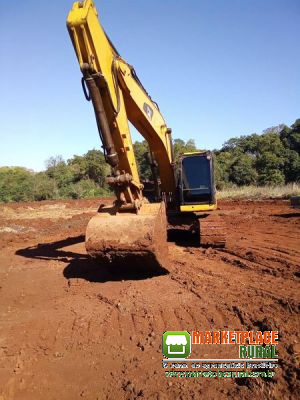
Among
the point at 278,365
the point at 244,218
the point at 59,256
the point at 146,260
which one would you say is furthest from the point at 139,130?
the point at 244,218

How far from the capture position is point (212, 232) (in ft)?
26.5

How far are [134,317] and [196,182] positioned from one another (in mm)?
4668

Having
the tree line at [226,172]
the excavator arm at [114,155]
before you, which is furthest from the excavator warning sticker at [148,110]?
the tree line at [226,172]

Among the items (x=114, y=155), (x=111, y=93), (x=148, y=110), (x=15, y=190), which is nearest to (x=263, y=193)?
(x=148, y=110)

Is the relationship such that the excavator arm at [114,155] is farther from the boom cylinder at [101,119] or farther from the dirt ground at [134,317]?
the dirt ground at [134,317]

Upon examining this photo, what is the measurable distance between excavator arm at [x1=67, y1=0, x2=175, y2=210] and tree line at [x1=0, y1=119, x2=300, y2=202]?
2022 centimetres

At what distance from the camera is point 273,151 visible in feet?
103

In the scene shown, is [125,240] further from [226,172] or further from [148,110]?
[226,172]

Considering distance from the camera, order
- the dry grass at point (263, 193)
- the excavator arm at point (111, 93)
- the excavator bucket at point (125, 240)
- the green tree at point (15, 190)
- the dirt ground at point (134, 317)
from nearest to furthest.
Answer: the dirt ground at point (134, 317), the excavator arm at point (111, 93), the excavator bucket at point (125, 240), the dry grass at point (263, 193), the green tree at point (15, 190)

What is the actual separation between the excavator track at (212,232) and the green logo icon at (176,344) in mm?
4230

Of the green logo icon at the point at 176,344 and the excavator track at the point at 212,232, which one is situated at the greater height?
→ the excavator track at the point at 212,232

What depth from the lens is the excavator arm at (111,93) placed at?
15.5ft

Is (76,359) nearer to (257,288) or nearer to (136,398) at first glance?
(136,398)

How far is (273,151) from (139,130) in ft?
89.1
